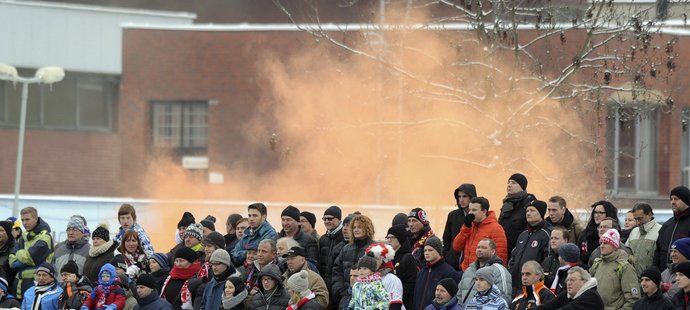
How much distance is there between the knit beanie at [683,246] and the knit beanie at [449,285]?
2.27 metres

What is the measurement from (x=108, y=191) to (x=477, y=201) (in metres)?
27.9

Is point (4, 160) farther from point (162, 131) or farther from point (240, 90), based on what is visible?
point (240, 90)

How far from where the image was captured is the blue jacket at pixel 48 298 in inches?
623

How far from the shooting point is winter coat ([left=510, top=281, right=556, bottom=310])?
529 inches

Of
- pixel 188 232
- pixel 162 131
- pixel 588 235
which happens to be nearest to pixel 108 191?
pixel 162 131

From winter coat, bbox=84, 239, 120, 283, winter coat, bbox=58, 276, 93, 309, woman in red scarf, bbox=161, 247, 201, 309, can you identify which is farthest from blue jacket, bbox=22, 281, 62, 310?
woman in red scarf, bbox=161, 247, 201, 309

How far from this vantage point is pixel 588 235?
15039 mm

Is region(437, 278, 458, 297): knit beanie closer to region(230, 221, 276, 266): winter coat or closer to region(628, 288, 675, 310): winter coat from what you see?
region(628, 288, 675, 310): winter coat

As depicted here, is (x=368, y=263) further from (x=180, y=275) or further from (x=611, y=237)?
(x=180, y=275)

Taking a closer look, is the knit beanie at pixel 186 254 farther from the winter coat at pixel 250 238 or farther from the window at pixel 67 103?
the window at pixel 67 103

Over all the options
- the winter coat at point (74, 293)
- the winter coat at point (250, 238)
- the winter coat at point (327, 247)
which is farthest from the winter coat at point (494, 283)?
the winter coat at point (74, 293)

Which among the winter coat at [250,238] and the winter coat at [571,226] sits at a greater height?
the winter coat at [571,226]

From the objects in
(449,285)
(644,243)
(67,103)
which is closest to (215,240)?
(449,285)

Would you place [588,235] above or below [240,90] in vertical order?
below
